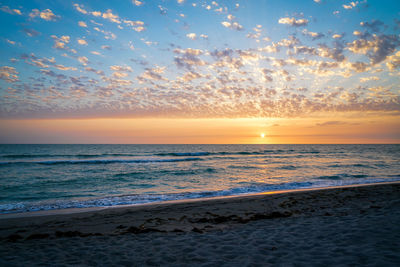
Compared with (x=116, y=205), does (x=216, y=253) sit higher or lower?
higher

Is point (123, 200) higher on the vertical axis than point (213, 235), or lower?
lower

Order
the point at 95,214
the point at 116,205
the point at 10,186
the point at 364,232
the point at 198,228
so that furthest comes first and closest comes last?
the point at 10,186, the point at 116,205, the point at 95,214, the point at 198,228, the point at 364,232

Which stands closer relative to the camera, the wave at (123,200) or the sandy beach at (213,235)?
the sandy beach at (213,235)

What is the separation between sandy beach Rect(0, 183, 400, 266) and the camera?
14.6 ft

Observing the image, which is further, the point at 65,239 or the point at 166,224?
the point at 166,224

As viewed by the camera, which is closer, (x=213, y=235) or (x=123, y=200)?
(x=213, y=235)

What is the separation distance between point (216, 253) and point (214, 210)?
404 cm

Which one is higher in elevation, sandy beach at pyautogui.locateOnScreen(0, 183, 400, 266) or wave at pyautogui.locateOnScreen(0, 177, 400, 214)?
sandy beach at pyautogui.locateOnScreen(0, 183, 400, 266)

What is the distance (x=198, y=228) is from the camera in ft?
22.1

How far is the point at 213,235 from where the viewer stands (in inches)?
235

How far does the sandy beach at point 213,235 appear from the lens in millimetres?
4465

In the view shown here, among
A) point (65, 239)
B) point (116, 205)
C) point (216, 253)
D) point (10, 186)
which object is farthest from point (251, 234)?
point (10, 186)

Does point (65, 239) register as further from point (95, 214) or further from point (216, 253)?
point (216, 253)

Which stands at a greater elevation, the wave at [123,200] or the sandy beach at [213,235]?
the sandy beach at [213,235]
